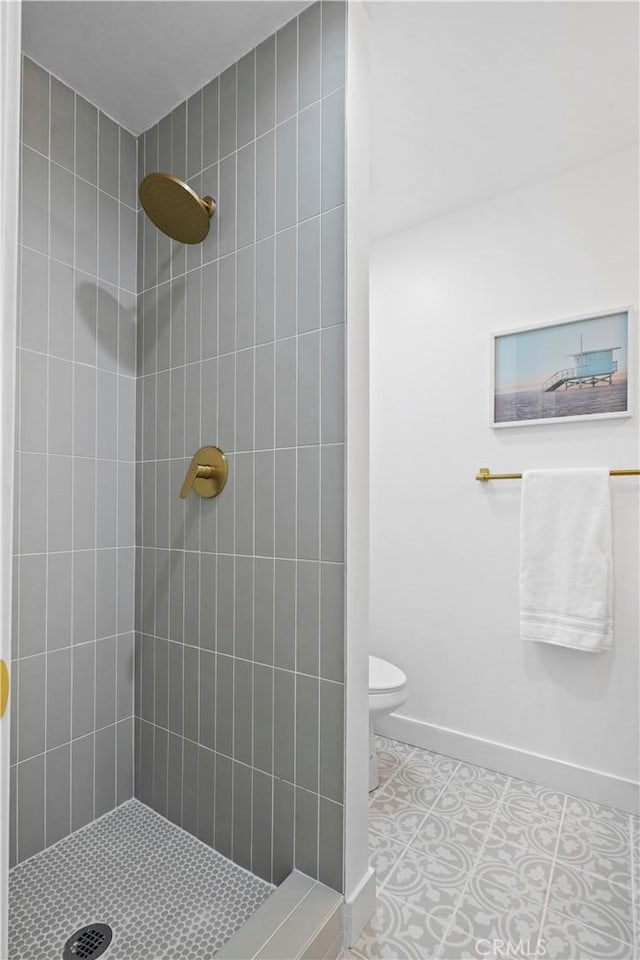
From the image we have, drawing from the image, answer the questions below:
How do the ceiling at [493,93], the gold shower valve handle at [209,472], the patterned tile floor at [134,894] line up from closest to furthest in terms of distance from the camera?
the patterned tile floor at [134,894] → the ceiling at [493,93] → the gold shower valve handle at [209,472]

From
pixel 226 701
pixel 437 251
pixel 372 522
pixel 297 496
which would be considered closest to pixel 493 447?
pixel 372 522

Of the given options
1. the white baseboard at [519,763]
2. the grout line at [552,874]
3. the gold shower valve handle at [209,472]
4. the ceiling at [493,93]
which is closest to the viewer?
the grout line at [552,874]

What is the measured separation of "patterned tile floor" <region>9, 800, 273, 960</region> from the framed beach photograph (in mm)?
1838

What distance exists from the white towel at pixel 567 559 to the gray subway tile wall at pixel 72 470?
149cm

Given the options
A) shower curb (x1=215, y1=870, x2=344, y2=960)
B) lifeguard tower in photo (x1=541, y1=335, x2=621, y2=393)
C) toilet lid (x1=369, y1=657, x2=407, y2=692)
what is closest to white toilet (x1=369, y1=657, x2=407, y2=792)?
toilet lid (x1=369, y1=657, x2=407, y2=692)

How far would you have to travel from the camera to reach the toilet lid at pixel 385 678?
6.13 feet

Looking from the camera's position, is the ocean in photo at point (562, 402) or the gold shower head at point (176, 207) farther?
the ocean in photo at point (562, 402)

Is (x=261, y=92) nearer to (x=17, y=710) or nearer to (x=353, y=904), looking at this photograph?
(x=17, y=710)

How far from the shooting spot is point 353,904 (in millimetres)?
1257

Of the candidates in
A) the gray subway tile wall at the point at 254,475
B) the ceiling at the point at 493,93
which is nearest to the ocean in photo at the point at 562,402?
the ceiling at the point at 493,93

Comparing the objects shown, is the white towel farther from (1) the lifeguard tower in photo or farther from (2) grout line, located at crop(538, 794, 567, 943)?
(2) grout line, located at crop(538, 794, 567, 943)

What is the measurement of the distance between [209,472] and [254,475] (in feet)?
0.54

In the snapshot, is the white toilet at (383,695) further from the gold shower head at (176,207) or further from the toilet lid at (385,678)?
→ the gold shower head at (176,207)

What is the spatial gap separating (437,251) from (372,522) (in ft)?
4.25
